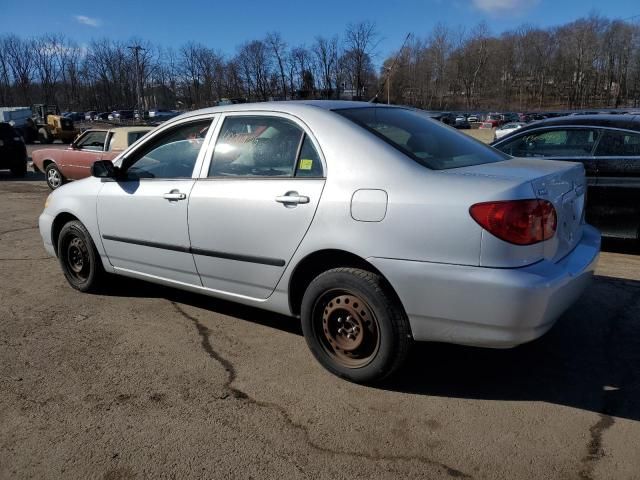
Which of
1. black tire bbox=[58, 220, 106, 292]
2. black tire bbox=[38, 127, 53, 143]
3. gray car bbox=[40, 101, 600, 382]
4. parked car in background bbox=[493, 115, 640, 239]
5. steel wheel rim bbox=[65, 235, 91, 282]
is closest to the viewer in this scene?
gray car bbox=[40, 101, 600, 382]

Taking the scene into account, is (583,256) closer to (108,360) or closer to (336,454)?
(336,454)

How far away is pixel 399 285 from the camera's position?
280 cm

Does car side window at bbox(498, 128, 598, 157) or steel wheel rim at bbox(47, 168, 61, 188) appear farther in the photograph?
steel wheel rim at bbox(47, 168, 61, 188)

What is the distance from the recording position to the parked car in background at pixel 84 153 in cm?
1094

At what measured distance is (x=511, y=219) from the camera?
8.34 ft

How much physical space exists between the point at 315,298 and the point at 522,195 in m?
1.29

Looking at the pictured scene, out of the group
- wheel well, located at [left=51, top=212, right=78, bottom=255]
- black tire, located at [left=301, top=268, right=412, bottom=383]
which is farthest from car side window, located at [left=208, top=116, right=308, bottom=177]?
wheel well, located at [left=51, top=212, right=78, bottom=255]

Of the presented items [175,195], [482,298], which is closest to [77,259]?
[175,195]

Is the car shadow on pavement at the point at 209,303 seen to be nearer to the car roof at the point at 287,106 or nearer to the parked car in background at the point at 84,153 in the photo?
the car roof at the point at 287,106

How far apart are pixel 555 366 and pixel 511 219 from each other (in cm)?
131

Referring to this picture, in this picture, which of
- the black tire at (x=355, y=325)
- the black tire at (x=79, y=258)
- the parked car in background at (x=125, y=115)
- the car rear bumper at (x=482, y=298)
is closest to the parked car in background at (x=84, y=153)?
the black tire at (x=79, y=258)

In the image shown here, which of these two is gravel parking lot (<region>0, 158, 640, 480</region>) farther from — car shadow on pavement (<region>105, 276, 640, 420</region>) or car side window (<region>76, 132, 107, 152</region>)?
car side window (<region>76, 132, 107, 152</region>)

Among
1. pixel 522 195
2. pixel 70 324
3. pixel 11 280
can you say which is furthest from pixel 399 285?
pixel 11 280

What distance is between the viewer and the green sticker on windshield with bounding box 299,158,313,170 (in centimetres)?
322
